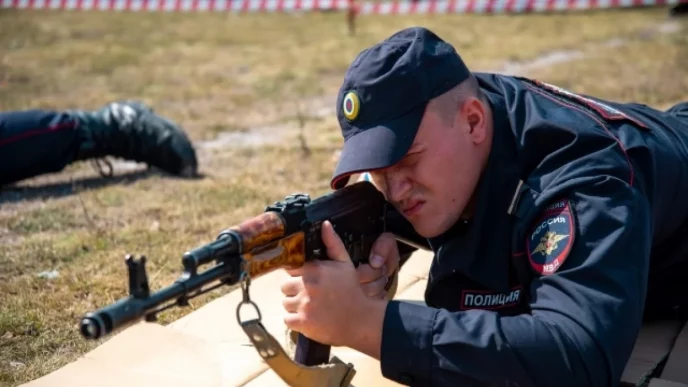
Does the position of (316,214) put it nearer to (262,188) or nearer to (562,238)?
Result: (562,238)

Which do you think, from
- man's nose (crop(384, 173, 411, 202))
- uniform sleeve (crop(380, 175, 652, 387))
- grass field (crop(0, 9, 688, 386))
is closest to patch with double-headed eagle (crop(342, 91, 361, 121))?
man's nose (crop(384, 173, 411, 202))

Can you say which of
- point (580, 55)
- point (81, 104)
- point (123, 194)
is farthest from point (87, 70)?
point (580, 55)

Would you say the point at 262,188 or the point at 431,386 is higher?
the point at 431,386

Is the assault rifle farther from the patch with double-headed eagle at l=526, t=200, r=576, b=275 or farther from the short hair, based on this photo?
the patch with double-headed eagle at l=526, t=200, r=576, b=275

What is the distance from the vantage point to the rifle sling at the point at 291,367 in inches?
81.5

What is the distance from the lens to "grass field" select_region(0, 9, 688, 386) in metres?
3.51

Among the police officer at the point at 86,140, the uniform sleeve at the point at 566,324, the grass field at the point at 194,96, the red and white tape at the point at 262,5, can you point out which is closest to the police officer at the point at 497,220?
the uniform sleeve at the point at 566,324

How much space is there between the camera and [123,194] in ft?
15.4

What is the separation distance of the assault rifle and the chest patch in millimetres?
287

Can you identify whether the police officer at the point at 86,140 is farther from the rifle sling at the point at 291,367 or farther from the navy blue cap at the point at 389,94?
the navy blue cap at the point at 389,94

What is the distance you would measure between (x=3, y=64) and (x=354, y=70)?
25.4 feet

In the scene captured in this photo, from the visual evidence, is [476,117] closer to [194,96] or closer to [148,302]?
[148,302]

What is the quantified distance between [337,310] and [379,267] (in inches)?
18.0

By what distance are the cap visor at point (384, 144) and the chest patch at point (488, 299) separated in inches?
20.1
